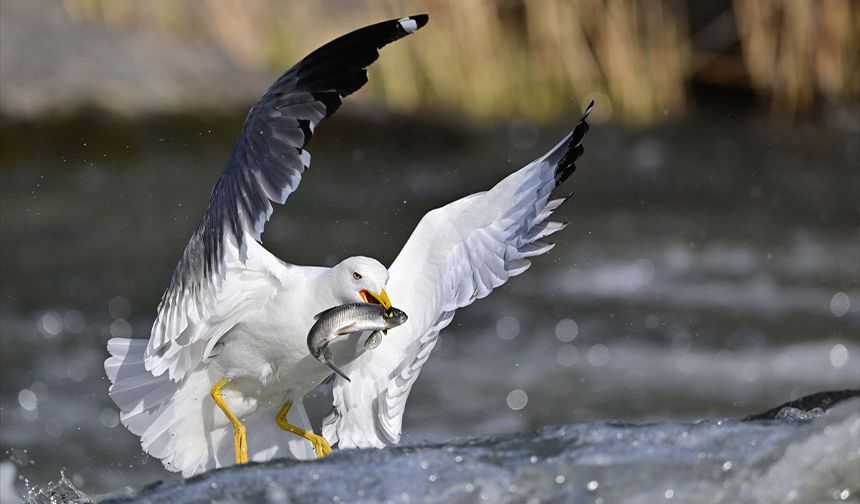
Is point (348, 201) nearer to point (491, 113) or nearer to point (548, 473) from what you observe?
point (491, 113)

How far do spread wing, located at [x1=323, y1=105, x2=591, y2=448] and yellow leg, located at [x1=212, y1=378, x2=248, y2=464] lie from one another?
0.31 meters

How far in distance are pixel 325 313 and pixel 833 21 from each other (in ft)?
25.1

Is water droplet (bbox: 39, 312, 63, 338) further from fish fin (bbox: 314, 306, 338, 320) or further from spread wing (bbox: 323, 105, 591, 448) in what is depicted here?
fish fin (bbox: 314, 306, 338, 320)

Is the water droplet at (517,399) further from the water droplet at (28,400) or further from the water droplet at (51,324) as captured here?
the water droplet at (51,324)

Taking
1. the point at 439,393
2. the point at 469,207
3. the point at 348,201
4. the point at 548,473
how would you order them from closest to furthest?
the point at 548,473
the point at 469,207
the point at 439,393
the point at 348,201

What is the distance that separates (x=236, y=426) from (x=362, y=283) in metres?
0.70

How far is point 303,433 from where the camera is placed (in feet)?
14.8

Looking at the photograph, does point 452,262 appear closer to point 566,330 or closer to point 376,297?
point 376,297

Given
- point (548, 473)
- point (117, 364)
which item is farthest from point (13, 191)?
point (548, 473)

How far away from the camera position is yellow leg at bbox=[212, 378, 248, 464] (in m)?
4.40

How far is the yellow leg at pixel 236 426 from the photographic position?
4398 millimetres

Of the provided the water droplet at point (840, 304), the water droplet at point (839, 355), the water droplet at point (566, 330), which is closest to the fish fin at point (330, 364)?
the water droplet at point (566, 330)

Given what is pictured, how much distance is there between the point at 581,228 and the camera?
9.44m

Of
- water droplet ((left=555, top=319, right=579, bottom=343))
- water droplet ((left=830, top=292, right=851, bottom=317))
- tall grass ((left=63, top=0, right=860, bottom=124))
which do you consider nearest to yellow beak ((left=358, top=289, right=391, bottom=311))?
water droplet ((left=555, top=319, right=579, bottom=343))
